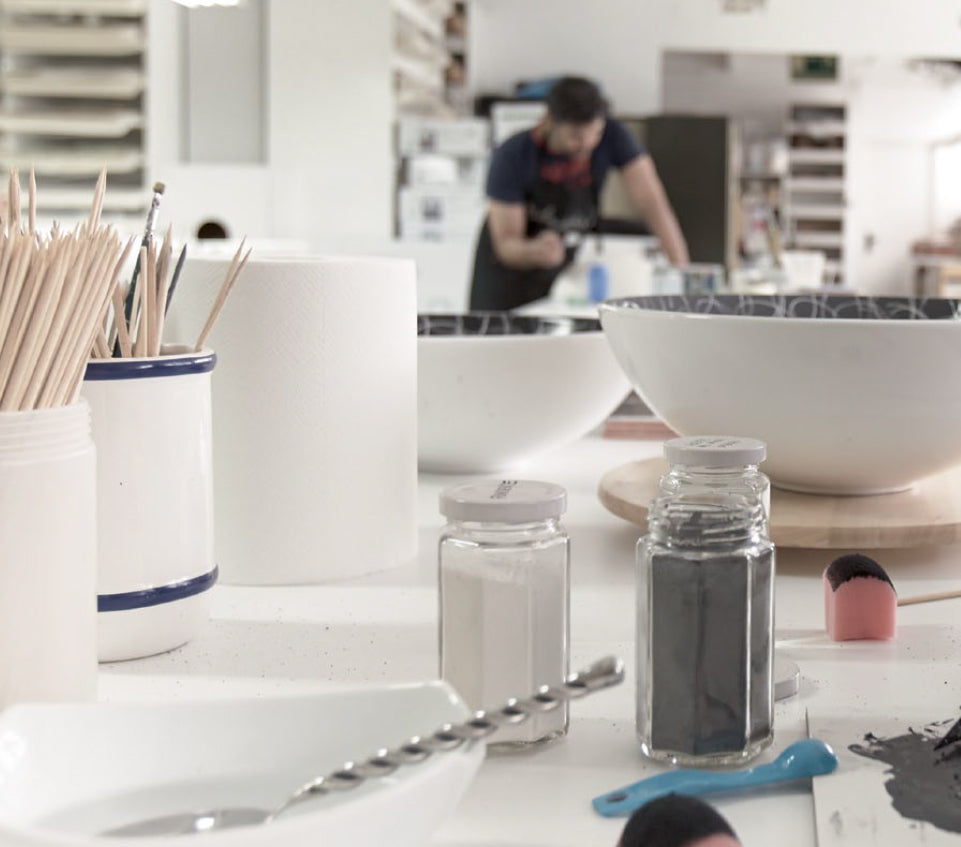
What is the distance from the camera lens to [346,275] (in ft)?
3.01

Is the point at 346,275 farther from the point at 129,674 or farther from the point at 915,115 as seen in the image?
the point at 915,115

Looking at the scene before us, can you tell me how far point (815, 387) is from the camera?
3.16ft

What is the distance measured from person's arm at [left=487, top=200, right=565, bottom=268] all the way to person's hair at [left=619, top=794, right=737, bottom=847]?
368cm

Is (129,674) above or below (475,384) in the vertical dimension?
below

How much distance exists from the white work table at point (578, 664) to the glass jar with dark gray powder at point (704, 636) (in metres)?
0.03

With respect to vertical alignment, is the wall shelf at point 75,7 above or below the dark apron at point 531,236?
above

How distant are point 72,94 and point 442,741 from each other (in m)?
4.07

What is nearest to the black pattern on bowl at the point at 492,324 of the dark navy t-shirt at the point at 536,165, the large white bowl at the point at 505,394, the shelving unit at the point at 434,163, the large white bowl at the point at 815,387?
the large white bowl at the point at 505,394

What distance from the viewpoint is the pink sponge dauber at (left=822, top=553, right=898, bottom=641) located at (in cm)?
81

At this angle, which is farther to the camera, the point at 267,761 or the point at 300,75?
the point at 300,75

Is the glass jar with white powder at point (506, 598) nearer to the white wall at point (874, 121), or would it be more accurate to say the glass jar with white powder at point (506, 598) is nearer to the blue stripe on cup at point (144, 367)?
the blue stripe on cup at point (144, 367)

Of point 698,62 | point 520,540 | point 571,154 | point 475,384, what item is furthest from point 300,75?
point 698,62

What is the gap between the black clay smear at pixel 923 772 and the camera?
542 millimetres

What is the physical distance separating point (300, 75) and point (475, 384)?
3946 millimetres
